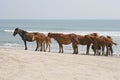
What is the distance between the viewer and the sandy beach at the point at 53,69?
11.3 metres

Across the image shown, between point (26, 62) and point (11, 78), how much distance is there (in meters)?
2.77

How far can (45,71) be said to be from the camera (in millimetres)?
12086

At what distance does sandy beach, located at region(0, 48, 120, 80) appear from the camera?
37.1ft

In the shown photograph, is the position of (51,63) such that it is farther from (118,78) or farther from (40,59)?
(118,78)

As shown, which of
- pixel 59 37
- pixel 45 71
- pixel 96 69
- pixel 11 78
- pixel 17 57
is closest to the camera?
pixel 11 78

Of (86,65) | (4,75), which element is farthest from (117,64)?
(4,75)

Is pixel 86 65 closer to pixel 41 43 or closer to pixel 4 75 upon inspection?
pixel 4 75

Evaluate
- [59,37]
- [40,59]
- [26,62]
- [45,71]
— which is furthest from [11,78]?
[59,37]

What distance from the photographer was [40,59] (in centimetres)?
1446

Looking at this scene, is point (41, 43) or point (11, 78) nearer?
point (11, 78)

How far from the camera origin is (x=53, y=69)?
12555 millimetres

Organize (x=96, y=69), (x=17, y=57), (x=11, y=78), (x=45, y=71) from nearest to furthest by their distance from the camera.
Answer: (x=11, y=78)
(x=45, y=71)
(x=96, y=69)
(x=17, y=57)

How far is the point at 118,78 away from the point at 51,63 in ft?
10.5

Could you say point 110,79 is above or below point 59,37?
below
